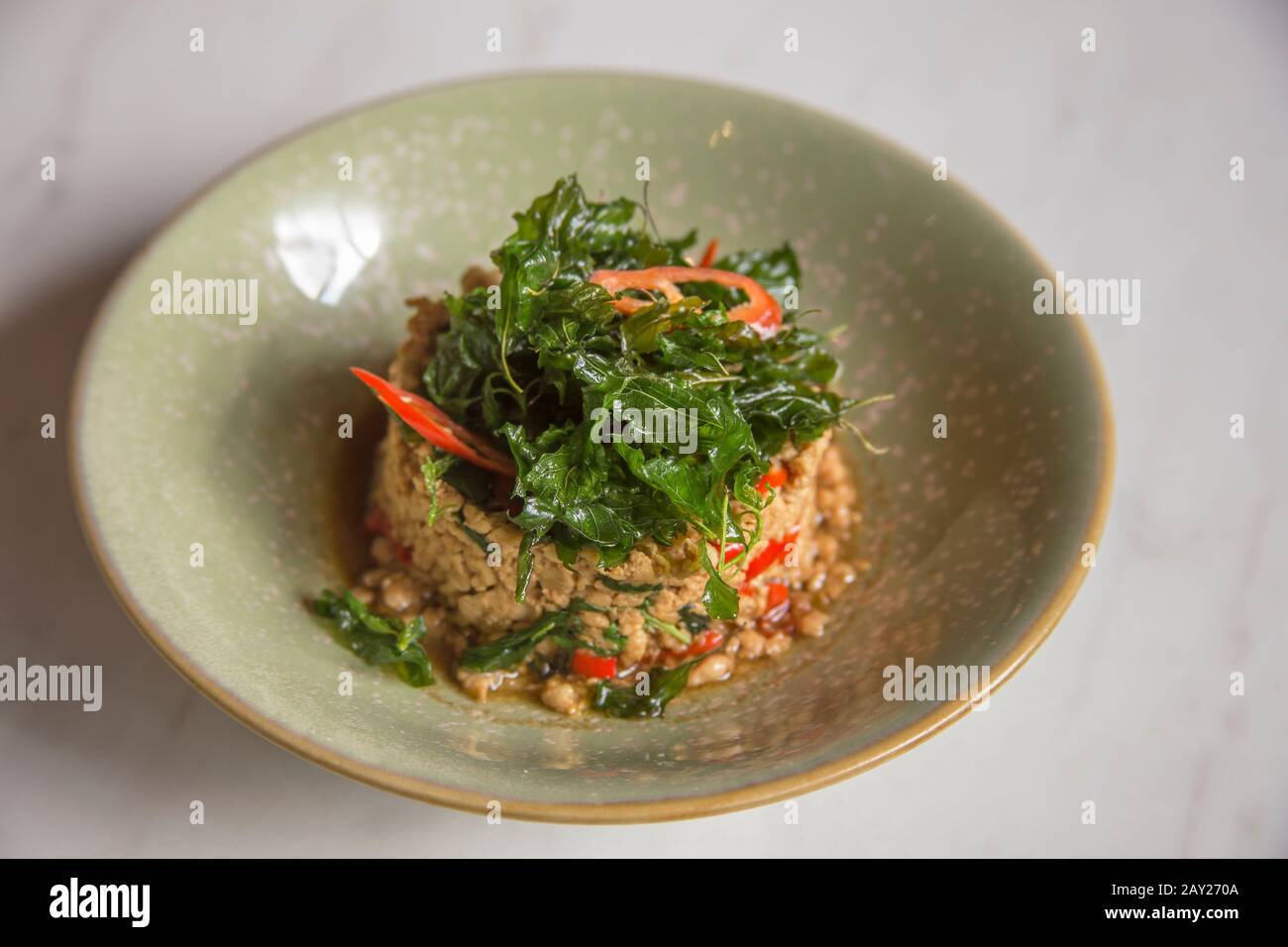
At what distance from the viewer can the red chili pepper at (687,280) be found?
3262 millimetres

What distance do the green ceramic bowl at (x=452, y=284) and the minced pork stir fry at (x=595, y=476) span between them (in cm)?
17

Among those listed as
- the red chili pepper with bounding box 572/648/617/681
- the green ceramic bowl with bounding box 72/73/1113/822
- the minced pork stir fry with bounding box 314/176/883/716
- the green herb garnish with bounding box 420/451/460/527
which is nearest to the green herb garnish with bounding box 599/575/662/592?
the minced pork stir fry with bounding box 314/176/883/716

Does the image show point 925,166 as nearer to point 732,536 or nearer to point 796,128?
point 796,128

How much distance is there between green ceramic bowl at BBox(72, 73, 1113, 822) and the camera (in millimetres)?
2930

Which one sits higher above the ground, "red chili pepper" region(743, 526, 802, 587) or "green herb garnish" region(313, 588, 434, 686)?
"red chili pepper" region(743, 526, 802, 587)

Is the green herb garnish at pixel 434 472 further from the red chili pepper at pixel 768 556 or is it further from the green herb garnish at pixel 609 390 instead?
the red chili pepper at pixel 768 556

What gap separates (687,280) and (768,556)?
86 centimetres

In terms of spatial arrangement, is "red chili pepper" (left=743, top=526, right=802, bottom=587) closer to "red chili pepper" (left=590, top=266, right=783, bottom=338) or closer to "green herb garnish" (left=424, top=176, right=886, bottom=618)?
"green herb garnish" (left=424, top=176, right=886, bottom=618)

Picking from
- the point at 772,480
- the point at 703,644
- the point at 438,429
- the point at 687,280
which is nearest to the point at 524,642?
the point at 703,644

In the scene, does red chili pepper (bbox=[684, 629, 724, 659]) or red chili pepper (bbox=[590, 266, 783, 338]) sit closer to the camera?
red chili pepper (bbox=[590, 266, 783, 338])

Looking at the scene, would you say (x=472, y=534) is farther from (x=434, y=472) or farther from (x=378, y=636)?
(x=378, y=636)

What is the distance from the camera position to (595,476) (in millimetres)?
3020

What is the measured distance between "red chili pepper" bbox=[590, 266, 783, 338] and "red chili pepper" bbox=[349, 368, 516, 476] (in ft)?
1.82

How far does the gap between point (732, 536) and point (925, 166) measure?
1.68 m
